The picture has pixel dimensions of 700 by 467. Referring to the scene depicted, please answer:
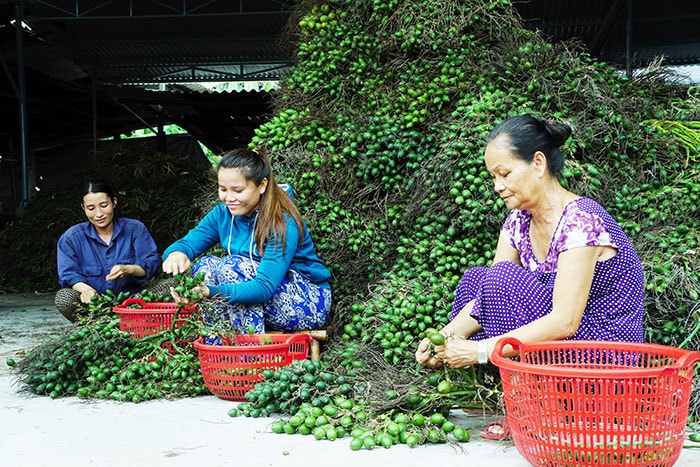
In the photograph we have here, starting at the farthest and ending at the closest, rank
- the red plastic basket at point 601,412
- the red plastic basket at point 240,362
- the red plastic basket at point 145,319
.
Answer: the red plastic basket at point 145,319
the red plastic basket at point 240,362
the red plastic basket at point 601,412

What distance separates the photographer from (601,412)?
1.77m

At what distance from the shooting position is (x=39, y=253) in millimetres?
8156

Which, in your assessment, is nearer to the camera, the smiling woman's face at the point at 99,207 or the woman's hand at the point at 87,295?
the woman's hand at the point at 87,295

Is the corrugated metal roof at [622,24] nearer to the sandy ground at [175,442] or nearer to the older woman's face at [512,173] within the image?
the older woman's face at [512,173]

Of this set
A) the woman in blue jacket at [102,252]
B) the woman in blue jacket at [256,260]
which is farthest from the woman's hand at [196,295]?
the woman in blue jacket at [102,252]

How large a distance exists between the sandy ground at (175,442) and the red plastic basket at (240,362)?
87mm

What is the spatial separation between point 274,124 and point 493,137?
2223 millimetres

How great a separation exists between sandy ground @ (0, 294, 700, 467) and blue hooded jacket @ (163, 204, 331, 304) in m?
0.48

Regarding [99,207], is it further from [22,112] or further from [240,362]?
A: [22,112]

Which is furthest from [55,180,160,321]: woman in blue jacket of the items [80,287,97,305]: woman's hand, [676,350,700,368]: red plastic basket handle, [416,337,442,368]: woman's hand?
[676,350,700,368]: red plastic basket handle

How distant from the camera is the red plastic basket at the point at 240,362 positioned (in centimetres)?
281

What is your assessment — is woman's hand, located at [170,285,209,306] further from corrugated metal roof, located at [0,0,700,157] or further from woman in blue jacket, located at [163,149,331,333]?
corrugated metal roof, located at [0,0,700,157]

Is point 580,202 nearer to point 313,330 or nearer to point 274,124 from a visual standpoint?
point 313,330

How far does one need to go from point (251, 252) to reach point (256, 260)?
5 cm
